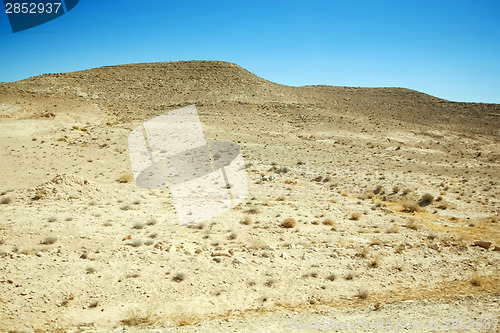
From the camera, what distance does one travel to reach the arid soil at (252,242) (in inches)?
265

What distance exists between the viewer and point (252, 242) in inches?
395

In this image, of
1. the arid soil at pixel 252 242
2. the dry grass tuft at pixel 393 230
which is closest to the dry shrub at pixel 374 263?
the arid soil at pixel 252 242

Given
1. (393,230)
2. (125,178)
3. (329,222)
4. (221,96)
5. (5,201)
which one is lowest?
(393,230)

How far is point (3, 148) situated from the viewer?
20234 mm

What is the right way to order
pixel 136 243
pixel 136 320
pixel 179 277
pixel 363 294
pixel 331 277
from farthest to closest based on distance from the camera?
1. pixel 136 243
2. pixel 331 277
3. pixel 179 277
4. pixel 363 294
5. pixel 136 320

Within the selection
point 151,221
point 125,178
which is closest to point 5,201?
point 125,178

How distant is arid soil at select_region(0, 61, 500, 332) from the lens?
22.1ft

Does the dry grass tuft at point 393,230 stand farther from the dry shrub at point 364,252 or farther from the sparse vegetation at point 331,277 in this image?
the sparse vegetation at point 331,277

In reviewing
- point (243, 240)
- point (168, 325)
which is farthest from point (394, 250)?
point (168, 325)

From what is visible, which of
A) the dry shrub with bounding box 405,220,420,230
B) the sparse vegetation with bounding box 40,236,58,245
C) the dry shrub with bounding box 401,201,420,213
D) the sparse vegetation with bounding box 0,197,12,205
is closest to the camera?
the sparse vegetation with bounding box 40,236,58,245

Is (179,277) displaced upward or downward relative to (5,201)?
downward

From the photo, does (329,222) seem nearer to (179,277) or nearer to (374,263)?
(374,263)

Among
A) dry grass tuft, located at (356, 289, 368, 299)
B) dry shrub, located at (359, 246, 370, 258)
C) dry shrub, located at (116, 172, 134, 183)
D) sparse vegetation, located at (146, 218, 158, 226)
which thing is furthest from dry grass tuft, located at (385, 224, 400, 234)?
dry shrub, located at (116, 172, 134, 183)

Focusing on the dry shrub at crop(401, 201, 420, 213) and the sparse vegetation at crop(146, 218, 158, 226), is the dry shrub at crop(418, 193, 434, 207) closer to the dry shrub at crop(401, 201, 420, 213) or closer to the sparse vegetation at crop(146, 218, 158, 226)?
the dry shrub at crop(401, 201, 420, 213)
